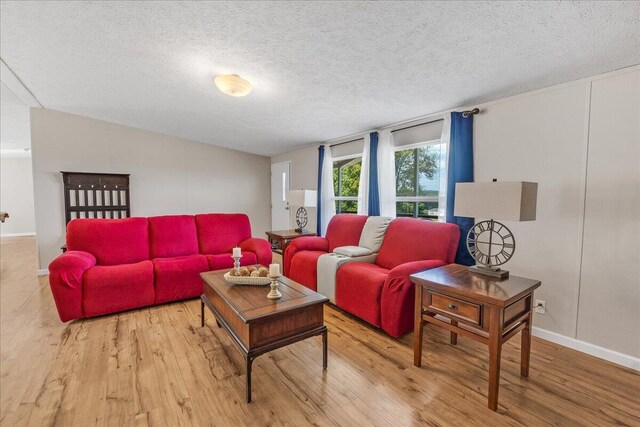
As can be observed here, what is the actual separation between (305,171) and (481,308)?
414 centimetres

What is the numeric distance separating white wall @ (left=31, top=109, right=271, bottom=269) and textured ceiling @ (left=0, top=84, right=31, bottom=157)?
0.29 metres

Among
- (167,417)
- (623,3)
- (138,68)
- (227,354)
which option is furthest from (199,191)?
(623,3)

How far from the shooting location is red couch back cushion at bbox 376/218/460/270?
253 centimetres

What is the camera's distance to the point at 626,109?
1919mm

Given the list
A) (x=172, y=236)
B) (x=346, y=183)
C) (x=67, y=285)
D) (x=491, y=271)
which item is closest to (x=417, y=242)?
(x=491, y=271)

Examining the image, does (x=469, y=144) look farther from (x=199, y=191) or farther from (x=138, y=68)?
(x=199, y=191)

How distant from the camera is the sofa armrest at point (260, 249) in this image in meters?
3.52

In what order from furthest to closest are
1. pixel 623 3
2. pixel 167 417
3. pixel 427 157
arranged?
1. pixel 427 157
2. pixel 167 417
3. pixel 623 3

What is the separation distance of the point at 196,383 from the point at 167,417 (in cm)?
28

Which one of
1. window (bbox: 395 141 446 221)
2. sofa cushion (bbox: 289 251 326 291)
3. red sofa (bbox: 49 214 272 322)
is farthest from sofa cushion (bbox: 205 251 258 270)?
window (bbox: 395 141 446 221)

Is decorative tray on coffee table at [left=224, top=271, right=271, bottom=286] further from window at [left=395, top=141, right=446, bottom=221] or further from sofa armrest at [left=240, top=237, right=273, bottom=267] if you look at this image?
window at [left=395, top=141, right=446, bottom=221]

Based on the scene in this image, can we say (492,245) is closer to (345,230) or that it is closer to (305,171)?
(345,230)

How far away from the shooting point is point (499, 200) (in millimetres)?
1803

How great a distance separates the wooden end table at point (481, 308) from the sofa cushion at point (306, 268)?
1.37m
